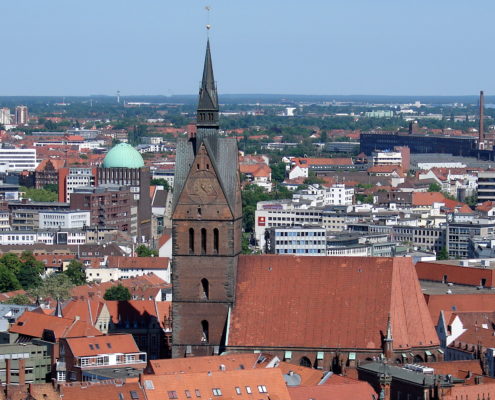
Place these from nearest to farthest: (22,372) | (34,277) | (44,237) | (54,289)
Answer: (22,372) < (54,289) < (34,277) < (44,237)

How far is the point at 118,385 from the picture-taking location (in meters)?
81.6

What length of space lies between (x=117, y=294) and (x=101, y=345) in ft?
111

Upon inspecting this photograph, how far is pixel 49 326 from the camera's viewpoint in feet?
350

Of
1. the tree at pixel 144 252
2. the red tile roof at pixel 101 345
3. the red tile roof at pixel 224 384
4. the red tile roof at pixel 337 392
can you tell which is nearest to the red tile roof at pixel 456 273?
the red tile roof at pixel 101 345

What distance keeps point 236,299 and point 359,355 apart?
6.69 meters

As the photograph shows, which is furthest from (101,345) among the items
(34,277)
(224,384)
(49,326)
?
(34,277)

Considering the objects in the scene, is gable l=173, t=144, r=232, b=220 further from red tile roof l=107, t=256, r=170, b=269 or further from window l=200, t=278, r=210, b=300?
red tile roof l=107, t=256, r=170, b=269

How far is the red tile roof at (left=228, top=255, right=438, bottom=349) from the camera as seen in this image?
90000 mm

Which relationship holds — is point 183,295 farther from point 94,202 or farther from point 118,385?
point 94,202

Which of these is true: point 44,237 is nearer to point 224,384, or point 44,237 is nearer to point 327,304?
point 327,304

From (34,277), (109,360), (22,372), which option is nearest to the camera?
(22,372)

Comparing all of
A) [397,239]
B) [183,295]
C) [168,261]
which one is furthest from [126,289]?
[397,239]

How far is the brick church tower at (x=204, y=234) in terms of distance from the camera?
9062 centimetres

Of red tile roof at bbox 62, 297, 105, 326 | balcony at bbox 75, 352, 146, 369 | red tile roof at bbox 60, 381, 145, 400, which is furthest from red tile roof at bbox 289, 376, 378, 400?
red tile roof at bbox 62, 297, 105, 326
